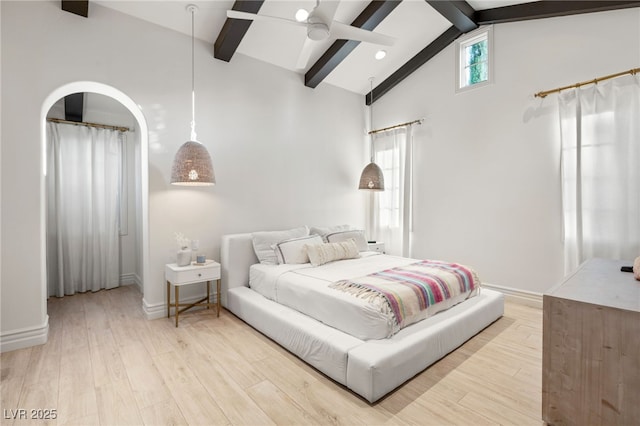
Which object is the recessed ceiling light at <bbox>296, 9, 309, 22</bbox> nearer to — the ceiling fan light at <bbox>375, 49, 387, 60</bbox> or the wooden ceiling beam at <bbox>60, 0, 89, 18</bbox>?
the wooden ceiling beam at <bbox>60, 0, 89, 18</bbox>

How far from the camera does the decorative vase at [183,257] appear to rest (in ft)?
11.1

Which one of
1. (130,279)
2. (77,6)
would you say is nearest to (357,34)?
(77,6)

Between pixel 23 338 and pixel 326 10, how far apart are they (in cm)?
374

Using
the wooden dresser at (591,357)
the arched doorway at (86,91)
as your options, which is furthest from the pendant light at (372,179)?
the wooden dresser at (591,357)

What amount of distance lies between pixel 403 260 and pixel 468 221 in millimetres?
1233

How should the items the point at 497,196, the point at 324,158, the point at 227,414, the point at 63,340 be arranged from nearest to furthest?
the point at 227,414, the point at 63,340, the point at 497,196, the point at 324,158

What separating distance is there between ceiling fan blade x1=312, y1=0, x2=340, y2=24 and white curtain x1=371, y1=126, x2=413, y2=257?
2901 millimetres

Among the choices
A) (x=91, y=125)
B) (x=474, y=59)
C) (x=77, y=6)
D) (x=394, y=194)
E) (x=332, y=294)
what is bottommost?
(x=332, y=294)

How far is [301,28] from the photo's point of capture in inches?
155

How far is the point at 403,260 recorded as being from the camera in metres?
3.88

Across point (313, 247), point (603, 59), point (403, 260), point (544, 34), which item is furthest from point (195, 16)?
point (603, 59)

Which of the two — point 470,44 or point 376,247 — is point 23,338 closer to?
point 376,247

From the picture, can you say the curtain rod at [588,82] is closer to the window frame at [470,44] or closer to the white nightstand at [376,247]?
the window frame at [470,44]

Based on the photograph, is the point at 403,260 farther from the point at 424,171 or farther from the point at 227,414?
the point at 227,414
